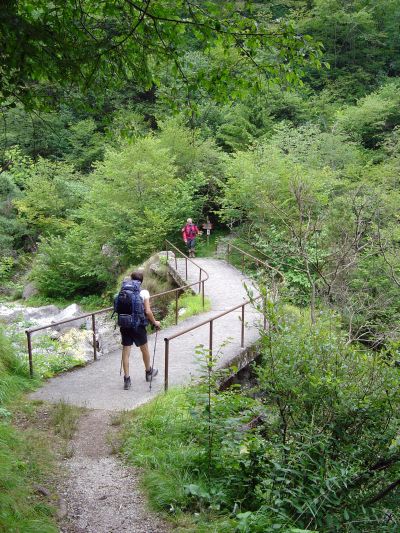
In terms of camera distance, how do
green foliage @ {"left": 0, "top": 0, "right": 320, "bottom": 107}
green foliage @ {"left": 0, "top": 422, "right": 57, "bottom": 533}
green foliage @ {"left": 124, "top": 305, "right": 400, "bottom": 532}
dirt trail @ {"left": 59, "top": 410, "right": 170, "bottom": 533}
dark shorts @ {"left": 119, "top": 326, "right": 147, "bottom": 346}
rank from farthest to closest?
dark shorts @ {"left": 119, "top": 326, "right": 147, "bottom": 346}, dirt trail @ {"left": 59, "top": 410, "right": 170, "bottom": 533}, green foliage @ {"left": 0, "top": 0, "right": 320, "bottom": 107}, green foliage @ {"left": 124, "top": 305, "right": 400, "bottom": 532}, green foliage @ {"left": 0, "top": 422, "right": 57, "bottom": 533}

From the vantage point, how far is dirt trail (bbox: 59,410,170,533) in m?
4.07

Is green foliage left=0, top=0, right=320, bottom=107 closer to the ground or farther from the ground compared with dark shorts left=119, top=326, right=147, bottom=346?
farther from the ground

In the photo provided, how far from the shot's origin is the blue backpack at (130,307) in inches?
279

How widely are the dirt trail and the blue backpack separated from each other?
1785 mm

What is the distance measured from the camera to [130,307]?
7.11 meters

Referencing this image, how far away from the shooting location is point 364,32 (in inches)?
1382

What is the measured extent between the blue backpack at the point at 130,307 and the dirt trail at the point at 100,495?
1.79 m

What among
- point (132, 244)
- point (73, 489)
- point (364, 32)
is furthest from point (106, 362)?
point (364, 32)

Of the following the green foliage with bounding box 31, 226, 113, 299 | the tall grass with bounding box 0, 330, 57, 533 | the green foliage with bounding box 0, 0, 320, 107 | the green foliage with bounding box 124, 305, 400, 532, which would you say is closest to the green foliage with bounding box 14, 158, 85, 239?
the green foliage with bounding box 31, 226, 113, 299

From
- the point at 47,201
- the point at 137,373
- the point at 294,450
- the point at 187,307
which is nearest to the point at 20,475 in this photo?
the point at 294,450

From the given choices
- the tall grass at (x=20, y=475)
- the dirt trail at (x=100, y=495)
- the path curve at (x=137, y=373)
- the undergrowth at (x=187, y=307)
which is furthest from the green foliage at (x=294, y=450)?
the undergrowth at (x=187, y=307)

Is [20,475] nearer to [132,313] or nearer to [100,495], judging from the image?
[100,495]

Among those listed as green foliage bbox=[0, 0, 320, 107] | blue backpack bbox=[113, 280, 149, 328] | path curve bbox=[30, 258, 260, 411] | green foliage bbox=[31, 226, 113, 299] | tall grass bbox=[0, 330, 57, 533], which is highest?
green foliage bbox=[0, 0, 320, 107]

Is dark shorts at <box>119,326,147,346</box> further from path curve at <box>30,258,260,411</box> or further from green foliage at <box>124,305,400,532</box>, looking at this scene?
green foliage at <box>124,305,400,532</box>
